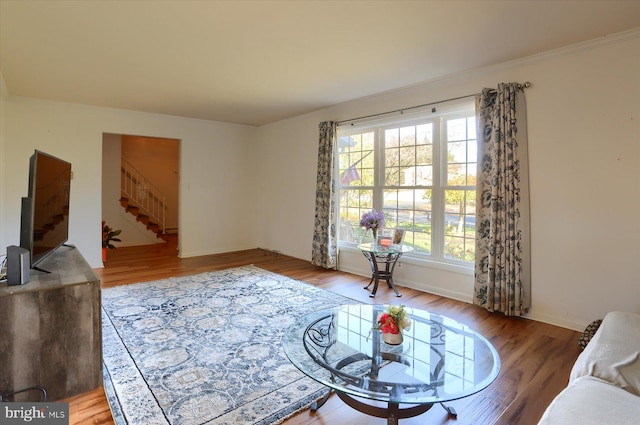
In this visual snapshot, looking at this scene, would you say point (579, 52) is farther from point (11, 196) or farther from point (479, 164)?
point (11, 196)

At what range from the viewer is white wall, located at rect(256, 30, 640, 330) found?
8.59 feet

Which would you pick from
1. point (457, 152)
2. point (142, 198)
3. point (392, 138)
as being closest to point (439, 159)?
point (457, 152)

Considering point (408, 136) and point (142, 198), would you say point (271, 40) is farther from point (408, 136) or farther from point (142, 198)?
point (142, 198)

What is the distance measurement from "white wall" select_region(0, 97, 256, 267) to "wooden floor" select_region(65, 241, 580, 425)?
1.04 meters

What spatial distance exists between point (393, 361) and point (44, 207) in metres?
2.37

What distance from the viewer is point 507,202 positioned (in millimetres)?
3168

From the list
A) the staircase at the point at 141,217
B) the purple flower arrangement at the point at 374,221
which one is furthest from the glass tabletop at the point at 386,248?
the staircase at the point at 141,217

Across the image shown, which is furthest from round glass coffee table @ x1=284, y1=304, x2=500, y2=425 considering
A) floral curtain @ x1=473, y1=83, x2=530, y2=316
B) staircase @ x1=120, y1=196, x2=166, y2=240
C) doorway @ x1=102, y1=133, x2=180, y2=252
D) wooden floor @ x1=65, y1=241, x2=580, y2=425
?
staircase @ x1=120, y1=196, x2=166, y2=240

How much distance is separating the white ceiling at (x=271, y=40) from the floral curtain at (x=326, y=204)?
0.93 meters

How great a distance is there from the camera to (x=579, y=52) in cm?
282

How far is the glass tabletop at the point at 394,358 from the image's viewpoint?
141 centimetres

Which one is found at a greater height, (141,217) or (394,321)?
(141,217)

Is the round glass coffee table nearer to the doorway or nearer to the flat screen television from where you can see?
the flat screen television

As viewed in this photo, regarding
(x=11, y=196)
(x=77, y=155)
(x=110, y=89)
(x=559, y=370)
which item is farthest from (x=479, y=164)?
(x=11, y=196)
